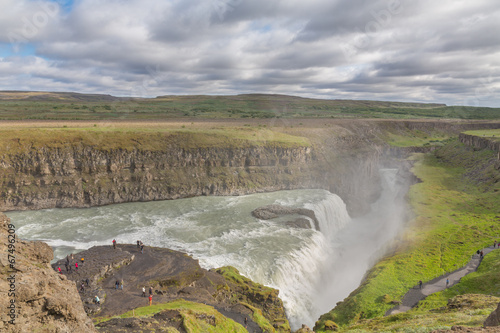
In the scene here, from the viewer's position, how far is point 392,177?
10331 centimetres

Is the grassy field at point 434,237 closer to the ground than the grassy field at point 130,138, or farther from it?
closer to the ground

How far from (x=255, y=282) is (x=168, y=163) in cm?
4088

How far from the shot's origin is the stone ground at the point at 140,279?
26469mm

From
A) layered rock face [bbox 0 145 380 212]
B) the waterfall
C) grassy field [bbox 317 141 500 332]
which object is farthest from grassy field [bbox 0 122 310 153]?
grassy field [bbox 317 141 500 332]

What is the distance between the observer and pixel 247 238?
45969mm

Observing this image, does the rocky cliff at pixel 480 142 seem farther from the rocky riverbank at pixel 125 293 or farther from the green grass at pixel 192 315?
the green grass at pixel 192 315

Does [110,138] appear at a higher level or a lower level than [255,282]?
higher

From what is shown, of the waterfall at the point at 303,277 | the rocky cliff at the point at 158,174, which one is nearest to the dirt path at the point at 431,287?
the waterfall at the point at 303,277

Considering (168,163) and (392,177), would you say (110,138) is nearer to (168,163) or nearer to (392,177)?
(168,163)

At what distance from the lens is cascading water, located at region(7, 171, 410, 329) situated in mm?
38375

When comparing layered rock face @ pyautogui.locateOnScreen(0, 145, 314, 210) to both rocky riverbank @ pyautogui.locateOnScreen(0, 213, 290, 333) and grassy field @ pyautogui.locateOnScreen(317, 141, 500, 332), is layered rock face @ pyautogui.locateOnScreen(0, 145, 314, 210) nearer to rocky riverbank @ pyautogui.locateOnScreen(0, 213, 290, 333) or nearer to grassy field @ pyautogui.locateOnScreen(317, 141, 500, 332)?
rocky riverbank @ pyautogui.locateOnScreen(0, 213, 290, 333)

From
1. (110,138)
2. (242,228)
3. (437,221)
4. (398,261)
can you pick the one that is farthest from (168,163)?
(437,221)

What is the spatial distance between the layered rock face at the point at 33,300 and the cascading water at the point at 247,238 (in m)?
26.2

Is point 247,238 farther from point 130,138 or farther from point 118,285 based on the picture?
point 130,138
